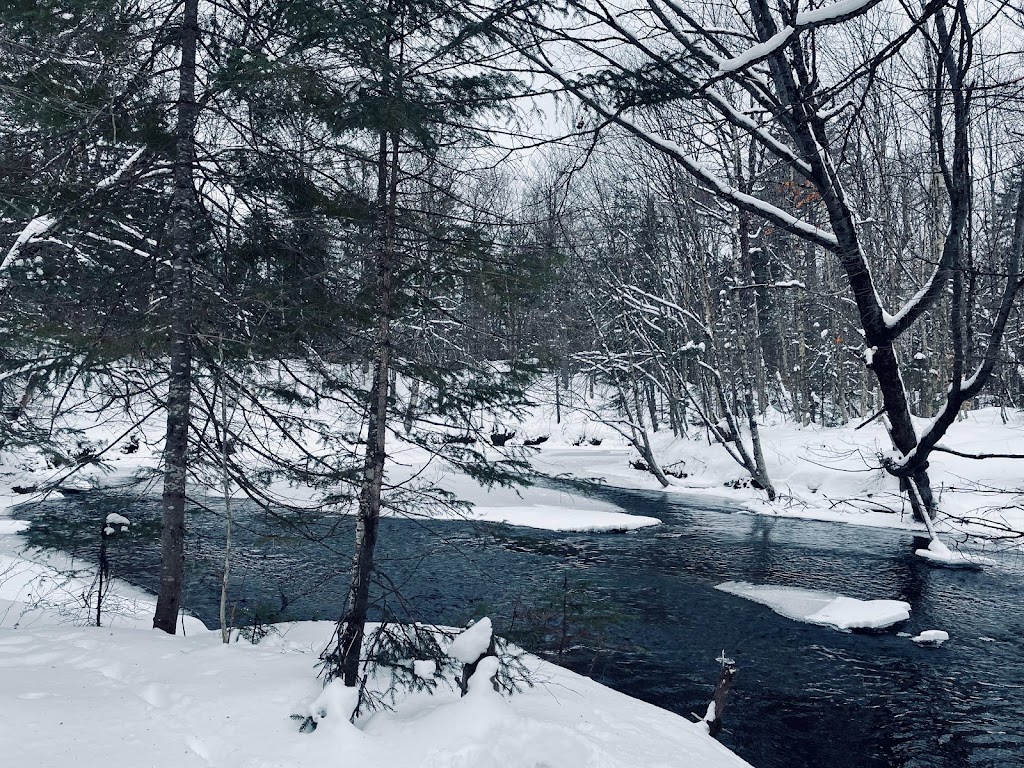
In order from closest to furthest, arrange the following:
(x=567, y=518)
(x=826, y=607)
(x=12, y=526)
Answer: (x=826, y=607), (x=12, y=526), (x=567, y=518)

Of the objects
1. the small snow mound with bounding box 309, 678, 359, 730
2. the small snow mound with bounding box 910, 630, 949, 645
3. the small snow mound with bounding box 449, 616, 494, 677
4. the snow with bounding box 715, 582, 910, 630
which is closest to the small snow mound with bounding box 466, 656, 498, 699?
the small snow mound with bounding box 449, 616, 494, 677

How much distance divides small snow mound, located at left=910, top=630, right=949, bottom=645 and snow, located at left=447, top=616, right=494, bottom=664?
24.6 ft

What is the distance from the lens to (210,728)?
4.87 m

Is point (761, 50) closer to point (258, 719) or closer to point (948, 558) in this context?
point (258, 719)

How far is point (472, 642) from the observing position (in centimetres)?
549

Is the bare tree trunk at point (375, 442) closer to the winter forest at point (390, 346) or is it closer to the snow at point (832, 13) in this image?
the winter forest at point (390, 346)

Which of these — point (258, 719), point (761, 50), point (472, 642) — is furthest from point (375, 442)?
point (761, 50)

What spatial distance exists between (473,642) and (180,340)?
4437 millimetres

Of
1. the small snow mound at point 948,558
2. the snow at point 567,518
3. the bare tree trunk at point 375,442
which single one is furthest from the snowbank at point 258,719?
the snow at point 567,518

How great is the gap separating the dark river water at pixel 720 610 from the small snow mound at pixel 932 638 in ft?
0.61

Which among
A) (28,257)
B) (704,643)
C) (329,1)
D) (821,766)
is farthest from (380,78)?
(704,643)

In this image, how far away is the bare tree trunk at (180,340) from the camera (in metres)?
7.11

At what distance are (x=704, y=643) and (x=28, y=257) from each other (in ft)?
37.3

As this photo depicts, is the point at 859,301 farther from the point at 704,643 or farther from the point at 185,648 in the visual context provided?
the point at 185,648
